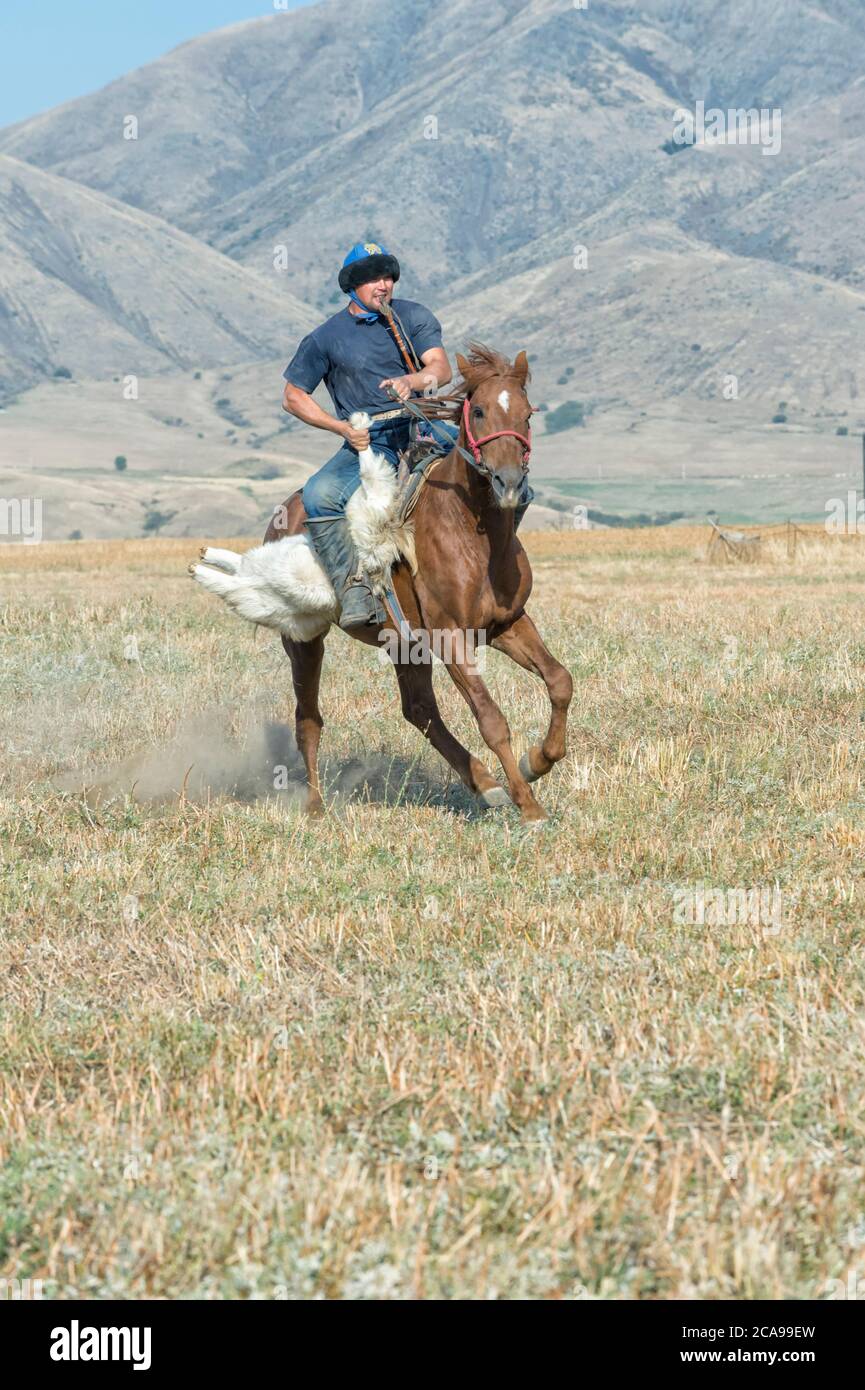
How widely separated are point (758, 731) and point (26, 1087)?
6.97 meters

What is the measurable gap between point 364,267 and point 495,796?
3166 millimetres

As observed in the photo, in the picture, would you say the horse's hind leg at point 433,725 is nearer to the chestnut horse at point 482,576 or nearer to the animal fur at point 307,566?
the chestnut horse at point 482,576

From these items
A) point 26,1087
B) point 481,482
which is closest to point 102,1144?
point 26,1087

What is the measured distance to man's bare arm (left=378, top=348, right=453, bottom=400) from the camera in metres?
8.45

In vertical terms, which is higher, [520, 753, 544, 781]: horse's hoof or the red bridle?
the red bridle

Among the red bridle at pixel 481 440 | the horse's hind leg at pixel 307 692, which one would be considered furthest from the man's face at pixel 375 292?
the horse's hind leg at pixel 307 692

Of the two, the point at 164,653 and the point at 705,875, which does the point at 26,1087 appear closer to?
the point at 705,875

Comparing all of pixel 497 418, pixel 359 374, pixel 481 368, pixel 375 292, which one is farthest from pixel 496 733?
pixel 375 292

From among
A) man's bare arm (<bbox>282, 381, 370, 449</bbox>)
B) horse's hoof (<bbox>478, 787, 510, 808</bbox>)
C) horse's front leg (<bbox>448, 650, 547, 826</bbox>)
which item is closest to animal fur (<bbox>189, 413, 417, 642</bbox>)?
man's bare arm (<bbox>282, 381, 370, 449</bbox>)

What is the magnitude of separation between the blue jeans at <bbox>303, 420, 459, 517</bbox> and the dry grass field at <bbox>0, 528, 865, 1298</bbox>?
1.84 m

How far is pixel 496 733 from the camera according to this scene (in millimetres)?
8328

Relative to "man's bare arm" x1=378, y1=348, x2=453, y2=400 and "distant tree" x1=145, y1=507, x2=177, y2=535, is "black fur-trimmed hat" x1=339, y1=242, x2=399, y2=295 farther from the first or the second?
"distant tree" x1=145, y1=507, x2=177, y2=535

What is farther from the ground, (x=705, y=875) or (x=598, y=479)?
(x=598, y=479)
